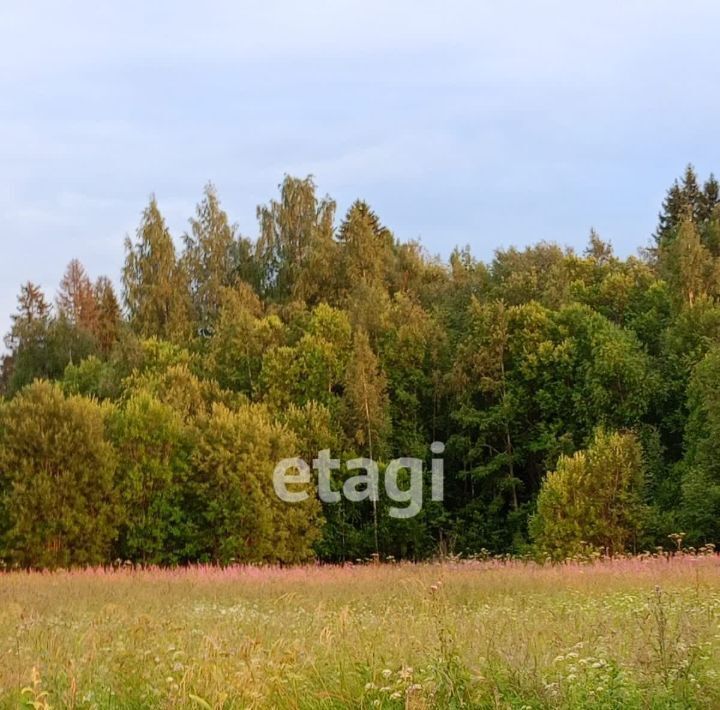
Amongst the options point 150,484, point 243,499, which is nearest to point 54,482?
point 150,484

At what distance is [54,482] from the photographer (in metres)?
28.2

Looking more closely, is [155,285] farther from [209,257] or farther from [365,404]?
[365,404]

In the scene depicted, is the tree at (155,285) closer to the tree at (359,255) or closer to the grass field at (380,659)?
the tree at (359,255)

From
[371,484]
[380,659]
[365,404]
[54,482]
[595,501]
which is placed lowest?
[595,501]

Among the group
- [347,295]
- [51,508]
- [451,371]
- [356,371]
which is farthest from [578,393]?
[51,508]

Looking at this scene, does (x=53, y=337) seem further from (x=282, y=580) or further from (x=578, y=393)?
(x=282, y=580)

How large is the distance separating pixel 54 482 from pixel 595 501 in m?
16.1

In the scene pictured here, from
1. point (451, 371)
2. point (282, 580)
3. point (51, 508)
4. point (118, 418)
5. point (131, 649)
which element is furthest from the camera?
point (451, 371)

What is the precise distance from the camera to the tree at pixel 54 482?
2767 cm

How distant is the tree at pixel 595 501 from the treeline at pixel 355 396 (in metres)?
0.07

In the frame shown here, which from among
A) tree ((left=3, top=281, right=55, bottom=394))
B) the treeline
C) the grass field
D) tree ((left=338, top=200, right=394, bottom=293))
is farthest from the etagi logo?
the grass field

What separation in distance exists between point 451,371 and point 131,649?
3359 centimetres

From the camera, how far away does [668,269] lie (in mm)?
40250

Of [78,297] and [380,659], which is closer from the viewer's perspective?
[380,659]
